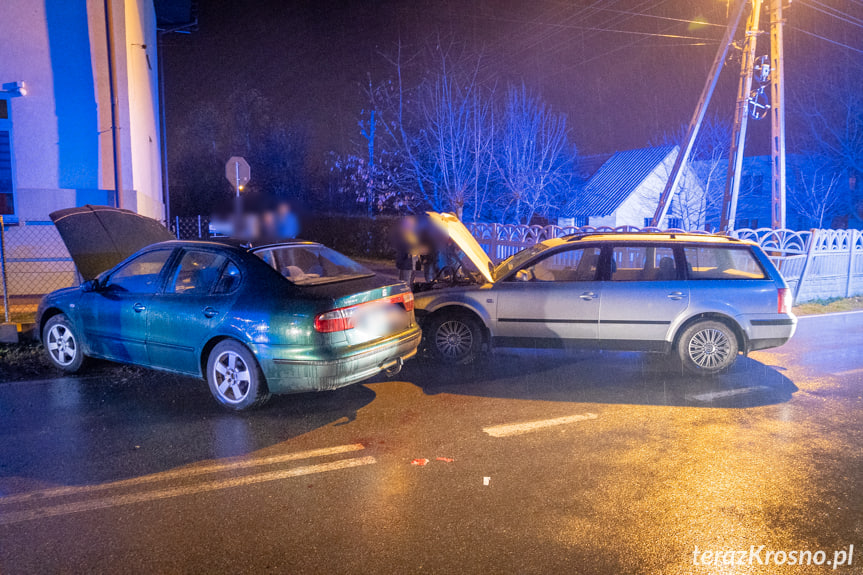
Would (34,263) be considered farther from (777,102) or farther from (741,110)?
(777,102)

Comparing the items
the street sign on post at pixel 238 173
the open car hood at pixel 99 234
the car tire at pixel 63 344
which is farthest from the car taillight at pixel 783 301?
the street sign on post at pixel 238 173

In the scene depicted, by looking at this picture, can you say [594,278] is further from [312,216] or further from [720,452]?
[312,216]

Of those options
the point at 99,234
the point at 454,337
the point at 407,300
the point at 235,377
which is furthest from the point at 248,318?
the point at 99,234

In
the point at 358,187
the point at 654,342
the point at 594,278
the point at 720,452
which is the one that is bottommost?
the point at 720,452

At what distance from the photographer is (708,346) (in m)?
6.84

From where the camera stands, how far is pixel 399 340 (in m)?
5.81

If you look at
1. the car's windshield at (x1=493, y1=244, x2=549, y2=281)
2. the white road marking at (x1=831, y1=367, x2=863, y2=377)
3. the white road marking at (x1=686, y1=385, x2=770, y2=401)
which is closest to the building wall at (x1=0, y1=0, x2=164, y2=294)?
the car's windshield at (x1=493, y1=244, x2=549, y2=281)

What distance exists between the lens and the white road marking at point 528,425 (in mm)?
5062

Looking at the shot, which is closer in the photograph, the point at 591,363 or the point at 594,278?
the point at 594,278

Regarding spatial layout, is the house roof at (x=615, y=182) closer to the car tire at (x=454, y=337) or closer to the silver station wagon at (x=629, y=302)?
the silver station wagon at (x=629, y=302)

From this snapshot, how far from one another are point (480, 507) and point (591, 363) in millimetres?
4184

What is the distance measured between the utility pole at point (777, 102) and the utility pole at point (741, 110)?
48cm

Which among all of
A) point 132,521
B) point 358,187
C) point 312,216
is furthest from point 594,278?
point 312,216

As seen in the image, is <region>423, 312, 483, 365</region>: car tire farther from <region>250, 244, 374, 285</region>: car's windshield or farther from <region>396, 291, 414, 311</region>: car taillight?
<region>250, 244, 374, 285</region>: car's windshield
